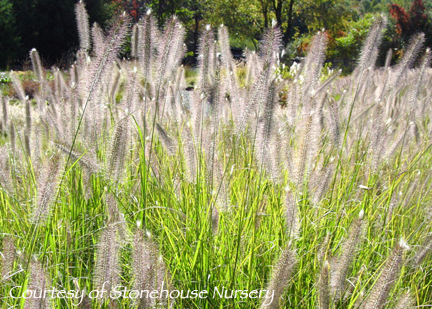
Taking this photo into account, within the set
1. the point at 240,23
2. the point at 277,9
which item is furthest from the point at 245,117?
the point at 240,23

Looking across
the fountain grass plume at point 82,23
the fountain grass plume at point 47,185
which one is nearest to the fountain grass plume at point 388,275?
the fountain grass plume at point 47,185

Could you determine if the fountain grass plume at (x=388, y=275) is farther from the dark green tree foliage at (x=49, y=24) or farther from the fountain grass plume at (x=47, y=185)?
the dark green tree foliage at (x=49, y=24)

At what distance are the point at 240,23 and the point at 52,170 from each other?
3112cm

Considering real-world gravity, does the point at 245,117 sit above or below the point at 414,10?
below

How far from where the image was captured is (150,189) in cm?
211

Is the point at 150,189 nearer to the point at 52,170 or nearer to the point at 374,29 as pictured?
the point at 52,170

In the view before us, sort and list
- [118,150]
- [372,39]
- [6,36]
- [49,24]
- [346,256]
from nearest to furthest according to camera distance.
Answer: [346,256] → [118,150] → [372,39] → [6,36] → [49,24]

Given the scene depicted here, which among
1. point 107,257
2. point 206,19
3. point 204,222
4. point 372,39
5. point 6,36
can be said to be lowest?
point 204,222

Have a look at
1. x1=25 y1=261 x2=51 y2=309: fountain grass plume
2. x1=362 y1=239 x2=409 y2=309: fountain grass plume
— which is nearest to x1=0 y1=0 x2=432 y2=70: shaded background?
x1=362 y1=239 x2=409 y2=309: fountain grass plume

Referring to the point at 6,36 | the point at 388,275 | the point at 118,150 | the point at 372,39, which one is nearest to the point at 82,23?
the point at 118,150

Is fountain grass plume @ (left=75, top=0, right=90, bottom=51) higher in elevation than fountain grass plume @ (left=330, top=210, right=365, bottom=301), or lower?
higher

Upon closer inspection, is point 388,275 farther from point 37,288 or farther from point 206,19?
point 206,19

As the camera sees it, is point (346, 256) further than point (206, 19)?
No

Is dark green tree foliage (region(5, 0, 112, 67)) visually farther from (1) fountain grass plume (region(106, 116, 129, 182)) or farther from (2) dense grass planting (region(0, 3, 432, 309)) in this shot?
(1) fountain grass plume (region(106, 116, 129, 182))
